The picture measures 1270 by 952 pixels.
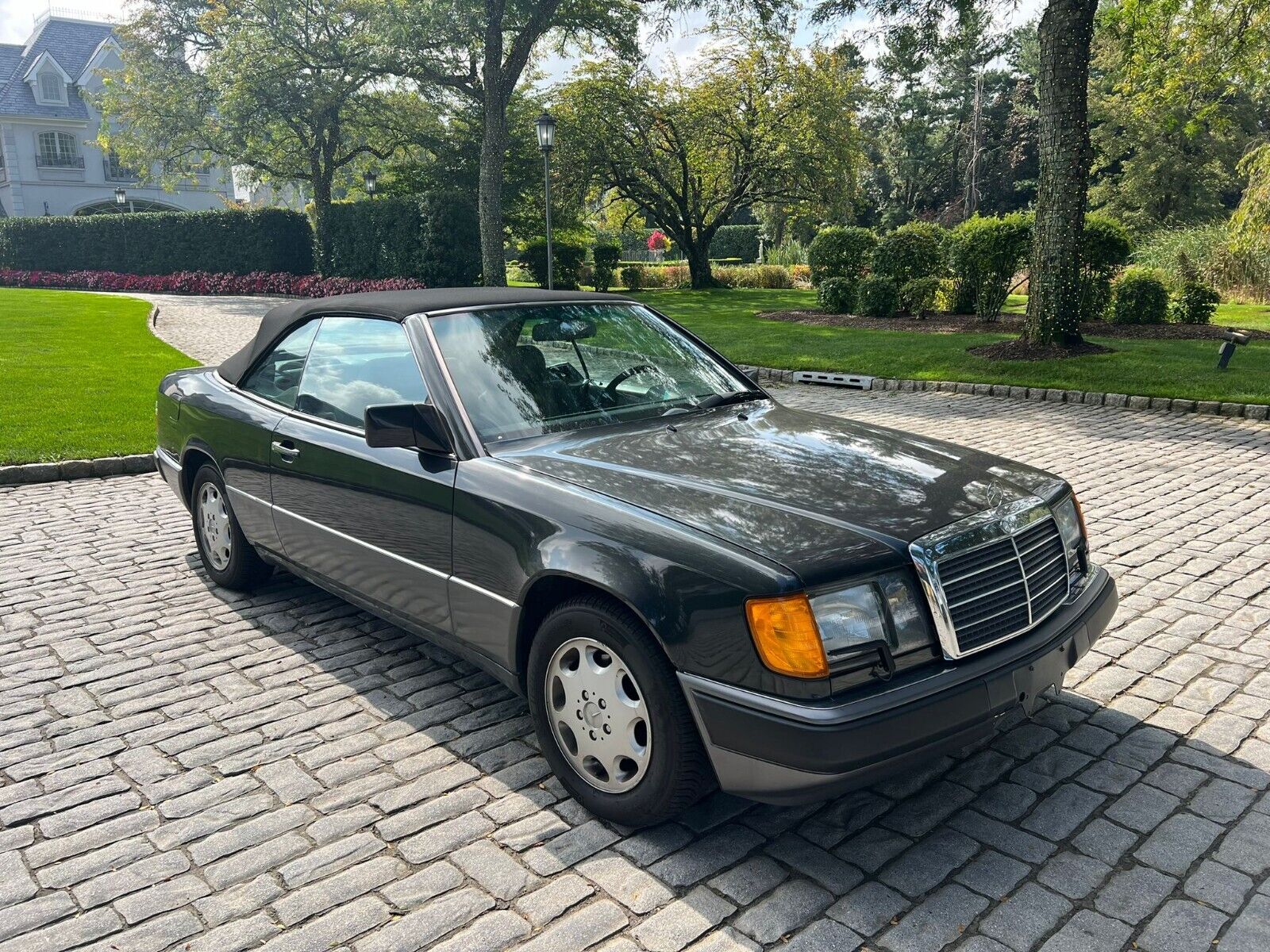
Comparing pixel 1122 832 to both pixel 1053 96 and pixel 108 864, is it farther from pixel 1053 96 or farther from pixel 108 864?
pixel 1053 96

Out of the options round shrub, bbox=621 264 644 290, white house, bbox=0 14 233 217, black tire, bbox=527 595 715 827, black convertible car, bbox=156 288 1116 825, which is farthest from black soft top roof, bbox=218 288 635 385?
white house, bbox=0 14 233 217

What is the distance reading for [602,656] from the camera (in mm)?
3164

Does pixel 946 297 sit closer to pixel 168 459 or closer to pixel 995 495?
pixel 168 459

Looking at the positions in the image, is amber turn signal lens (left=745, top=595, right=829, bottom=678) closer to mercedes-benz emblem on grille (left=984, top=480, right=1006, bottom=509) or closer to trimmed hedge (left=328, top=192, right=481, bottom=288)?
mercedes-benz emblem on grille (left=984, top=480, right=1006, bottom=509)

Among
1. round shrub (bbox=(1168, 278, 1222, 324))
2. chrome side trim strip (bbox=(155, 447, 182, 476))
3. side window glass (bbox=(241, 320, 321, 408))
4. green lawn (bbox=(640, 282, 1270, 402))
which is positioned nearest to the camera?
side window glass (bbox=(241, 320, 321, 408))

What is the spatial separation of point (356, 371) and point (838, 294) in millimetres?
18170

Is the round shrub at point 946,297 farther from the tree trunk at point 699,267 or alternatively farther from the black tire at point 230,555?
the black tire at point 230,555

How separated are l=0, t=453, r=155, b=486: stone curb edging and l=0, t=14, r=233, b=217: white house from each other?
174 feet

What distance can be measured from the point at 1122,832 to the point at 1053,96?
11949mm

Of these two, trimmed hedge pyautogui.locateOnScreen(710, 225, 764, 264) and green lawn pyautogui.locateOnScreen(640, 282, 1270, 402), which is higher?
trimmed hedge pyautogui.locateOnScreen(710, 225, 764, 264)

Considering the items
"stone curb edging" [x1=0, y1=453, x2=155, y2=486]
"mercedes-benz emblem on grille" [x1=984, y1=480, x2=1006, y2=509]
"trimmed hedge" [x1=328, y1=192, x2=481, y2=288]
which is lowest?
"stone curb edging" [x1=0, y1=453, x2=155, y2=486]

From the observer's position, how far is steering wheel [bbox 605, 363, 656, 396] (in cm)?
421

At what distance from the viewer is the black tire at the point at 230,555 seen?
524 centimetres

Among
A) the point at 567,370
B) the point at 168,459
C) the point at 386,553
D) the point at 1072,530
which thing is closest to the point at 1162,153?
the point at 1072,530
